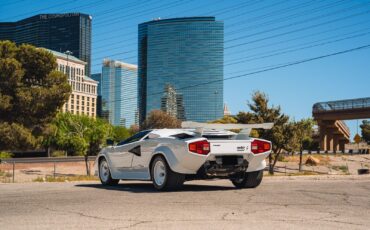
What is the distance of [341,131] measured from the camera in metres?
90.6

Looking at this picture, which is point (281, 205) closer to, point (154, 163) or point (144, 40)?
Answer: point (154, 163)

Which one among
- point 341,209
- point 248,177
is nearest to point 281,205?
point 341,209

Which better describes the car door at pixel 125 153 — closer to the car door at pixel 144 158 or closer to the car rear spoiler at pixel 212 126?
the car door at pixel 144 158

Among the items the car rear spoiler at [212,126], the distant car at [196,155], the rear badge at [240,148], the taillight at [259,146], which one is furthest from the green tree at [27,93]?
the rear badge at [240,148]

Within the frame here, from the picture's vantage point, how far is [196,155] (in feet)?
35.1

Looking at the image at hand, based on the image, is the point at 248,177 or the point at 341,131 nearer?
the point at 248,177

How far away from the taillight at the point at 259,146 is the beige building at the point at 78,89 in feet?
536

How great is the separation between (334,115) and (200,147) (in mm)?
70830

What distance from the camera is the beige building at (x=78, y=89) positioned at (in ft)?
574

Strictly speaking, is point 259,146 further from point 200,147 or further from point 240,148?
point 200,147

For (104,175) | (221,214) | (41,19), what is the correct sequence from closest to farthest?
1. (221,214)
2. (104,175)
3. (41,19)

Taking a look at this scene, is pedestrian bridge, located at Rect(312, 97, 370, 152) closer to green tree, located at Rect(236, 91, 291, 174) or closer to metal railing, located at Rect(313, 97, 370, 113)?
metal railing, located at Rect(313, 97, 370, 113)

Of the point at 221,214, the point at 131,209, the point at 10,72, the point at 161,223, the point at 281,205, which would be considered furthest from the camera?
the point at 10,72

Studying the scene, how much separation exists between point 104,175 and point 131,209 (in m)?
5.83
